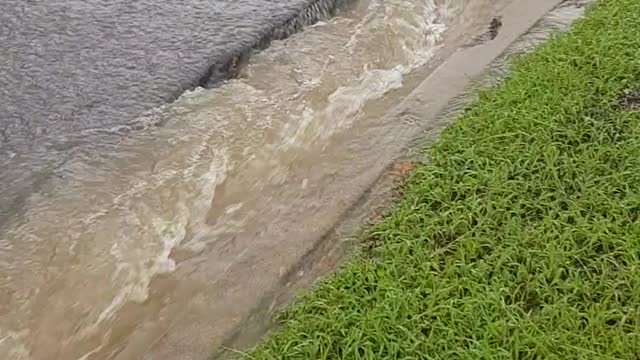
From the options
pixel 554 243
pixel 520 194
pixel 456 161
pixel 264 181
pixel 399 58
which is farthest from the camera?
pixel 399 58

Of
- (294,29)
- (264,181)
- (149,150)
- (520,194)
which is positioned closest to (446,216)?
(520,194)

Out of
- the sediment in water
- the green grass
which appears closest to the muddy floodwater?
the sediment in water

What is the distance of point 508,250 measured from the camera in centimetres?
342

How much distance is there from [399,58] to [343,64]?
388mm

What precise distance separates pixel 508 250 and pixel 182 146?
6.26 ft

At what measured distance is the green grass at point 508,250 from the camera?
3033 mm

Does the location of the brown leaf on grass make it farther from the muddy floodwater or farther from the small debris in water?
the small debris in water

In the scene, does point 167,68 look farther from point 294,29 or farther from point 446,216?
point 446,216

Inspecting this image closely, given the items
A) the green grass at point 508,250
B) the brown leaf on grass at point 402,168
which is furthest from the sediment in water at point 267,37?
the green grass at point 508,250

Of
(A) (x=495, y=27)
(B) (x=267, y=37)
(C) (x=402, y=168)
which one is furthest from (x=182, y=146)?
(A) (x=495, y=27)

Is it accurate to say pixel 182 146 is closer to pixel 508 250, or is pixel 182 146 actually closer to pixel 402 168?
pixel 402 168

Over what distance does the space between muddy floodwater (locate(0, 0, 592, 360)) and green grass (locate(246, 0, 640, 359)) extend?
0.41 meters

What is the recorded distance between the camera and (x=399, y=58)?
5473 millimetres

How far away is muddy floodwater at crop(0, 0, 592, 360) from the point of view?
11.8 ft
